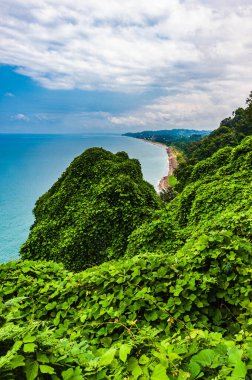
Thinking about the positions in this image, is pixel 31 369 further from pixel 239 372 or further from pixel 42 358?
pixel 239 372

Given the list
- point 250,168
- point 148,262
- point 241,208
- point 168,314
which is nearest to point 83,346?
point 168,314

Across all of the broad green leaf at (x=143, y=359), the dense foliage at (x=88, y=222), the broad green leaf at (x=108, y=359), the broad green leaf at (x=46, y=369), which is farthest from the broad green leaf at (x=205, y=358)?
the dense foliage at (x=88, y=222)

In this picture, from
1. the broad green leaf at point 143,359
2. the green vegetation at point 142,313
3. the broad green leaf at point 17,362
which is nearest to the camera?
the broad green leaf at point 17,362

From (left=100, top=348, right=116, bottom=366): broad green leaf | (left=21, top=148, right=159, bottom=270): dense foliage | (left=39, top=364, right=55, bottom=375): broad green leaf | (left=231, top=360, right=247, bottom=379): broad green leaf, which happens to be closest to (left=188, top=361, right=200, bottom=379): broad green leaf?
(left=231, top=360, right=247, bottom=379): broad green leaf

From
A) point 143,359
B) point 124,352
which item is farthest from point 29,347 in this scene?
point 143,359

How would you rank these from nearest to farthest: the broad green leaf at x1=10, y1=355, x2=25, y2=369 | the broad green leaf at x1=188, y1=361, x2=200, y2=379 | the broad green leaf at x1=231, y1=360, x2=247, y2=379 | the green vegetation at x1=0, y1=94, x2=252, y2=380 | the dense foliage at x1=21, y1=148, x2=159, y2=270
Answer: the broad green leaf at x1=231, y1=360, x2=247, y2=379
the broad green leaf at x1=10, y1=355, x2=25, y2=369
the broad green leaf at x1=188, y1=361, x2=200, y2=379
the green vegetation at x1=0, y1=94, x2=252, y2=380
the dense foliage at x1=21, y1=148, x2=159, y2=270

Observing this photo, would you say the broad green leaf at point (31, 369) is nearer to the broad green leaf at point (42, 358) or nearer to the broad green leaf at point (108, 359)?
the broad green leaf at point (42, 358)

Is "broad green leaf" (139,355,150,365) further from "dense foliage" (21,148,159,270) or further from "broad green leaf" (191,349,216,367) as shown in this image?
"dense foliage" (21,148,159,270)

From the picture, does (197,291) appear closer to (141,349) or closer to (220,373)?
(141,349)

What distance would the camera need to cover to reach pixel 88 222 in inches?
536

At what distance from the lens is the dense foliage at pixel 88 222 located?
13289 mm

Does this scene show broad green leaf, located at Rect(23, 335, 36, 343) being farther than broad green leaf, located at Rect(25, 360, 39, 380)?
Yes

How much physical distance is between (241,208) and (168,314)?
594 centimetres

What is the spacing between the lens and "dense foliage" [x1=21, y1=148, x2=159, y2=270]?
13.3m
